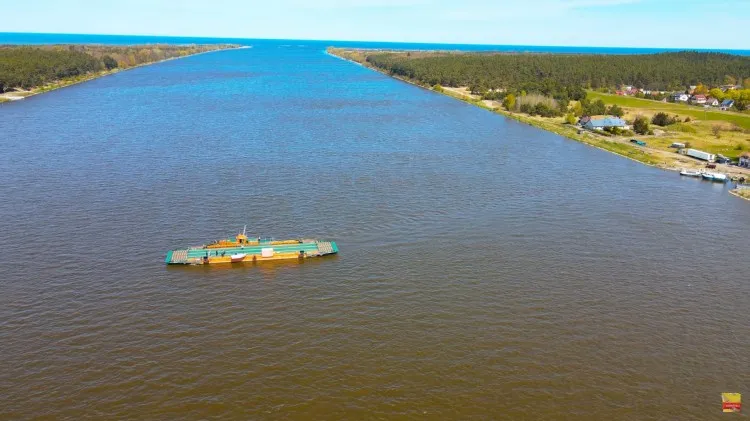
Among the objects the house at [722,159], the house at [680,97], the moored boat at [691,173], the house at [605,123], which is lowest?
the moored boat at [691,173]

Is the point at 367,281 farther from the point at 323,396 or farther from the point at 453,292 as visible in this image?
the point at 323,396

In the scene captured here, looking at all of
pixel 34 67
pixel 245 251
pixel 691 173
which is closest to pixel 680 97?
pixel 691 173

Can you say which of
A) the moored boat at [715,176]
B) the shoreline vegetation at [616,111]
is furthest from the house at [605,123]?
the moored boat at [715,176]

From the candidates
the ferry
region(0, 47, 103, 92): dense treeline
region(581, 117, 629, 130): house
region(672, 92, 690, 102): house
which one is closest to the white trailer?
region(581, 117, 629, 130): house

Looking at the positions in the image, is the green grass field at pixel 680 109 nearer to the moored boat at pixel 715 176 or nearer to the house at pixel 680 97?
the house at pixel 680 97

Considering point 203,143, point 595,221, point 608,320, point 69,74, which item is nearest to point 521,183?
point 595,221

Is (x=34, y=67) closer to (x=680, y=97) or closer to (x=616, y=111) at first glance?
(x=616, y=111)
